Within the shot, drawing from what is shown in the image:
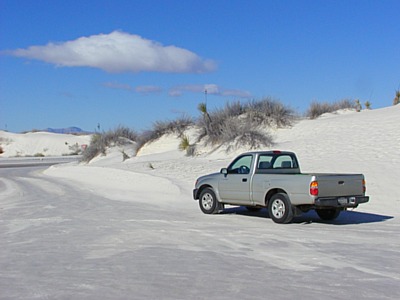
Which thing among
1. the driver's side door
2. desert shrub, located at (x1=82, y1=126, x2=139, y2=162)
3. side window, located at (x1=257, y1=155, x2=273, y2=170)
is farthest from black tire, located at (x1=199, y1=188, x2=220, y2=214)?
desert shrub, located at (x1=82, y1=126, x2=139, y2=162)

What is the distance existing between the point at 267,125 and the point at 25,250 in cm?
2767

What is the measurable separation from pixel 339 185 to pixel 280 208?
4.86ft

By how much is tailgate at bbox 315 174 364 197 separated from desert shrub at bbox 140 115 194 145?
2963cm

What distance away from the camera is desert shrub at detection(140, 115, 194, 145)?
44.0 m

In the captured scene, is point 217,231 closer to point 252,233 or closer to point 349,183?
point 252,233

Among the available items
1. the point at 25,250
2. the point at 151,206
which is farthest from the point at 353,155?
the point at 25,250

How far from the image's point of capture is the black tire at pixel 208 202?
16.8 m

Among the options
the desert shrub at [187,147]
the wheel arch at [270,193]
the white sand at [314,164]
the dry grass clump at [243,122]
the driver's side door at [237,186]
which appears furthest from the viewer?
the desert shrub at [187,147]

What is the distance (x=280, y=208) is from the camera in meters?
14.6

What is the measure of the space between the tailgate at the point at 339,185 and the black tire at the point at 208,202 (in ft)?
12.2

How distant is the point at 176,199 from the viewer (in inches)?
832

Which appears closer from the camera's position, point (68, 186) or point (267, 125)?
point (68, 186)

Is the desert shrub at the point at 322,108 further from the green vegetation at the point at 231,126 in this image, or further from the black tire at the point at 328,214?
the black tire at the point at 328,214

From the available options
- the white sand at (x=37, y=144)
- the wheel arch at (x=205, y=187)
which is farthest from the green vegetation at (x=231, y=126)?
the white sand at (x=37, y=144)
